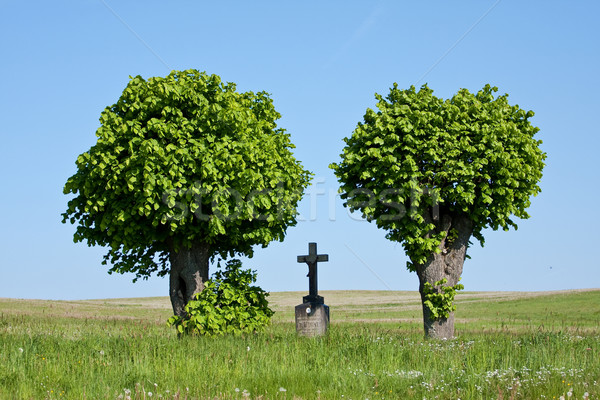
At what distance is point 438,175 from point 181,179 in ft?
32.2

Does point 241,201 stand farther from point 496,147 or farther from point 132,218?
point 496,147

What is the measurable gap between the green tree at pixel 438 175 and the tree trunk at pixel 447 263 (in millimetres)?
40

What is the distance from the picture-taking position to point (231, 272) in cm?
2084

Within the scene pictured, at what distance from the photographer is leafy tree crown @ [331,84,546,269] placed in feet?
67.6

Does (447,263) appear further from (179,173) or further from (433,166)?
(179,173)

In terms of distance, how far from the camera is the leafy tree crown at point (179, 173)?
1878 cm

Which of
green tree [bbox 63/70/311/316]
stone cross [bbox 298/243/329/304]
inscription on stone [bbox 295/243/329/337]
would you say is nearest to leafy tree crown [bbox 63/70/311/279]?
green tree [bbox 63/70/311/316]

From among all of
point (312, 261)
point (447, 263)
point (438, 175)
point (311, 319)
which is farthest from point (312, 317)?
point (438, 175)

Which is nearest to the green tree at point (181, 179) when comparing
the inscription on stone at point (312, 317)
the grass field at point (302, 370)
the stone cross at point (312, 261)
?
the stone cross at point (312, 261)

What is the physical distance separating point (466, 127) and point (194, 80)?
10896 millimetres

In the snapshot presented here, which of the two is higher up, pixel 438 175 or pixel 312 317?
pixel 438 175

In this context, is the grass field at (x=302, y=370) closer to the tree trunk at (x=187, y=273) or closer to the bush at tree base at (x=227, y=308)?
the bush at tree base at (x=227, y=308)

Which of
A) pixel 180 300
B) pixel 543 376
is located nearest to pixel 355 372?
pixel 543 376

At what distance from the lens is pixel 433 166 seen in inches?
841
